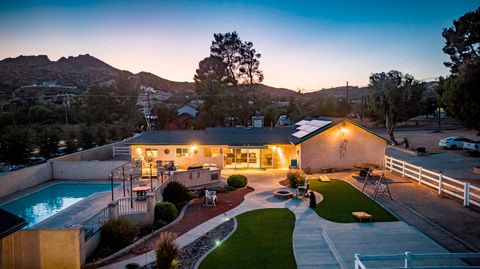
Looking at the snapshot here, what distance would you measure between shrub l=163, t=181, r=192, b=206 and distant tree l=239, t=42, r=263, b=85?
4588 centimetres

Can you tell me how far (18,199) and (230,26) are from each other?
46430 mm

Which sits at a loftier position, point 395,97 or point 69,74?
point 69,74

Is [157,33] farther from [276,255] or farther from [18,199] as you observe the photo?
[276,255]

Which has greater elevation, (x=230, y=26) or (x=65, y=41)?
(x=230, y=26)

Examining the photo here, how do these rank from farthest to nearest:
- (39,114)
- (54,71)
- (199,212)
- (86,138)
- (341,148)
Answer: (54,71), (39,114), (86,138), (341,148), (199,212)

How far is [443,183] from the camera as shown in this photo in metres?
17.8

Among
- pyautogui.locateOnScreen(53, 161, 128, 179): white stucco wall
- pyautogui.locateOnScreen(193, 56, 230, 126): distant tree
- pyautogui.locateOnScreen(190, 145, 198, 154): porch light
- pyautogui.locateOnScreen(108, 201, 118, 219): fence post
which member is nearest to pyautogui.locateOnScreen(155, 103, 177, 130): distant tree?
pyautogui.locateOnScreen(193, 56, 230, 126): distant tree

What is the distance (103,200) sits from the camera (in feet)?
61.8

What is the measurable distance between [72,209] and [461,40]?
2248 inches

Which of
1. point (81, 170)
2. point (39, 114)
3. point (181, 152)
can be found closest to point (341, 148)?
point (181, 152)

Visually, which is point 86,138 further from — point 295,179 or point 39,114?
point 39,114

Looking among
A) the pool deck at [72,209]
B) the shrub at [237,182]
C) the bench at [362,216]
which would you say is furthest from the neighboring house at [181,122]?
the bench at [362,216]

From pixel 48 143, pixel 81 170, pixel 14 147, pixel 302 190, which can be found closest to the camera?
pixel 302 190

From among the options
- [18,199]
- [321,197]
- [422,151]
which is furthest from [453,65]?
[18,199]
